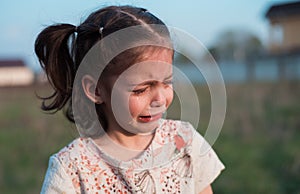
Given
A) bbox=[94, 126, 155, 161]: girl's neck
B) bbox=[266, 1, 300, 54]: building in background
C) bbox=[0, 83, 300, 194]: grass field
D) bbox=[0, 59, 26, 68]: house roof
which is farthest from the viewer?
bbox=[0, 59, 26, 68]: house roof

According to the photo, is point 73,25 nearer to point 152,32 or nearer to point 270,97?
point 152,32

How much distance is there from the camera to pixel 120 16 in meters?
1.49

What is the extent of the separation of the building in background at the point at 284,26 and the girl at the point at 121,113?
18.5 metres

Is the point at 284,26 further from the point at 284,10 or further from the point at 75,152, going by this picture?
the point at 75,152

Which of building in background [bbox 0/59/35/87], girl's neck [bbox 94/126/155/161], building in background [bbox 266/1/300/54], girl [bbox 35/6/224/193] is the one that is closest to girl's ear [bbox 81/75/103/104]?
girl [bbox 35/6/224/193]

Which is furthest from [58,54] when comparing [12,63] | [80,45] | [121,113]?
[12,63]

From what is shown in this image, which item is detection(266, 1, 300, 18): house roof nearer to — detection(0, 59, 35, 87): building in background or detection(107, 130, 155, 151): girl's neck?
detection(107, 130, 155, 151): girl's neck

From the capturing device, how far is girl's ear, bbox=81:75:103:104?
1.54m

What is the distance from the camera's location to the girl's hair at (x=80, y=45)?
147 centimetres

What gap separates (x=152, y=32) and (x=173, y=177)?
45cm

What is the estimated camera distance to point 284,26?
67.1 ft

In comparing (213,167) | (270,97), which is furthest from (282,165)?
(270,97)

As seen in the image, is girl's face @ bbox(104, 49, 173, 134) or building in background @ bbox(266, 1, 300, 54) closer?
girl's face @ bbox(104, 49, 173, 134)

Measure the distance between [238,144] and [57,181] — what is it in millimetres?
4076
